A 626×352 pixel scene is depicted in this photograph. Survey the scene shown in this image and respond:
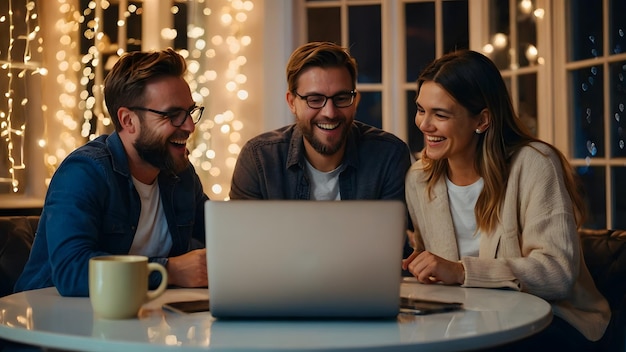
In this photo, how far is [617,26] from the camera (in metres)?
3.69

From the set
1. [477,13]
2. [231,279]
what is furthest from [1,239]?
[477,13]

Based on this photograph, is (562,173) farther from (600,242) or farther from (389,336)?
(389,336)

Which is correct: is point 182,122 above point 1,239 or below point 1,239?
above

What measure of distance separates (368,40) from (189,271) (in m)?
3.26

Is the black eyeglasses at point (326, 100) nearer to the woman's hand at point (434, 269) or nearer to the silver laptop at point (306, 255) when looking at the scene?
the woman's hand at point (434, 269)

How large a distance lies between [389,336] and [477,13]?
3.47 metres

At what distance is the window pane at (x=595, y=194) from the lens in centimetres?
381

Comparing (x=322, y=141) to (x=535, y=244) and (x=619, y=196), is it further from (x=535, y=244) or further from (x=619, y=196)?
(x=619, y=196)

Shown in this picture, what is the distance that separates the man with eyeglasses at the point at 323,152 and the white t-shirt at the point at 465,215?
0.36 meters

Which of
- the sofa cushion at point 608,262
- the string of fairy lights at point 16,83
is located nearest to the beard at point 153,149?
the sofa cushion at point 608,262

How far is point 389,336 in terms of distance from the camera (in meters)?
1.30

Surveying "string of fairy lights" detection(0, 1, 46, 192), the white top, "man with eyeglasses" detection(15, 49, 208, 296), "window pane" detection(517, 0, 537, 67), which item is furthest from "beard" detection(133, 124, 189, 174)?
"window pane" detection(517, 0, 537, 67)

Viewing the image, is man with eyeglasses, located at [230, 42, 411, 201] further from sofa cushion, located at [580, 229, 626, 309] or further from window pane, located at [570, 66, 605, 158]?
window pane, located at [570, 66, 605, 158]

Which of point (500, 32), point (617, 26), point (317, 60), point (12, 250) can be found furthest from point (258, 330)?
point (500, 32)
